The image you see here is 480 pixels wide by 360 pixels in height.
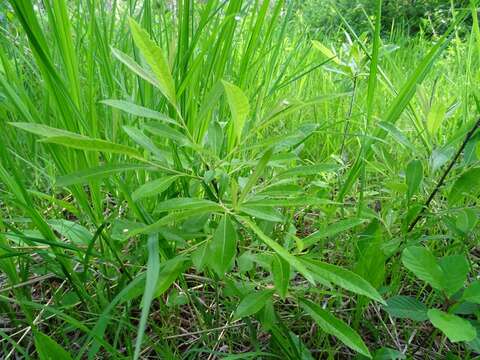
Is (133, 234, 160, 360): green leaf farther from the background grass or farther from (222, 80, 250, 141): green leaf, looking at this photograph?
(222, 80, 250, 141): green leaf

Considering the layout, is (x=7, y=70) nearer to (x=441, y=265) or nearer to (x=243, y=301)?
(x=243, y=301)

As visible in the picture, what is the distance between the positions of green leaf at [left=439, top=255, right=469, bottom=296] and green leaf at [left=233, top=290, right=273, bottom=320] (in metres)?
0.25

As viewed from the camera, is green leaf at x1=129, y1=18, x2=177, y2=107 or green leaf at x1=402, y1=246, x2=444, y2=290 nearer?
green leaf at x1=129, y1=18, x2=177, y2=107

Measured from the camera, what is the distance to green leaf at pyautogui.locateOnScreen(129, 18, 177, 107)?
513 mm

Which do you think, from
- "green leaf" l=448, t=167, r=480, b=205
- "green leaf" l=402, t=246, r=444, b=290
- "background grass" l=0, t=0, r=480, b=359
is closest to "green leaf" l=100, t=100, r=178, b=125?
"background grass" l=0, t=0, r=480, b=359

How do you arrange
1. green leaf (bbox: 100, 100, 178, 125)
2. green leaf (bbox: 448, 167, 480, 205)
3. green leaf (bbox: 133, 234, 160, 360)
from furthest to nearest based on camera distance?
green leaf (bbox: 448, 167, 480, 205) < green leaf (bbox: 100, 100, 178, 125) < green leaf (bbox: 133, 234, 160, 360)

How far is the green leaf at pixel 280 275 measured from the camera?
1.84ft

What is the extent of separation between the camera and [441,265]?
2.14 feet

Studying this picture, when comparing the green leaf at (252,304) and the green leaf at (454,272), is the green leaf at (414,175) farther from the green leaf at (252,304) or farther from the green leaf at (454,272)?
the green leaf at (252,304)

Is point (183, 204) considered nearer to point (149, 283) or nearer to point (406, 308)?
point (149, 283)

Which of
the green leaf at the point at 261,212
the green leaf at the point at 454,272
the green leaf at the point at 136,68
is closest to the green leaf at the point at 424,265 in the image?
the green leaf at the point at 454,272

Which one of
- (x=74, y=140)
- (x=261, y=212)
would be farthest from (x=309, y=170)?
(x=74, y=140)

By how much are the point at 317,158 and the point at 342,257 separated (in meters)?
0.48

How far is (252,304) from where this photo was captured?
628 mm
